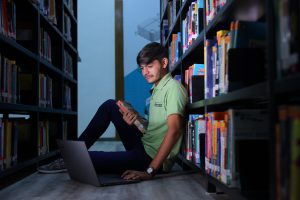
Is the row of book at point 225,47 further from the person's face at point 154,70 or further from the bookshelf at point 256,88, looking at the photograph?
the person's face at point 154,70

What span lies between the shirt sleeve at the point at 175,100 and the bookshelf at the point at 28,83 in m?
0.83

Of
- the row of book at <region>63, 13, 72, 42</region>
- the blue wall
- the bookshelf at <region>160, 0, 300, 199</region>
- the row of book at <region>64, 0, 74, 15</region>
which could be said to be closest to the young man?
the bookshelf at <region>160, 0, 300, 199</region>

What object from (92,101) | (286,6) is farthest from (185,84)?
(92,101)

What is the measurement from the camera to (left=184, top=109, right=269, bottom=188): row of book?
1310mm

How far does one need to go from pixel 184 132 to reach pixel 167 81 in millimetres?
392

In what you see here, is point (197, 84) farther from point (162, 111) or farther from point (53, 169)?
point (53, 169)

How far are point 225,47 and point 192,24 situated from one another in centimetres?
88

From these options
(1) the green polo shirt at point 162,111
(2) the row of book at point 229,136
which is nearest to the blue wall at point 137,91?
(1) the green polo shirt at point 162,111

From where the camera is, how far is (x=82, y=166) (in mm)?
2066

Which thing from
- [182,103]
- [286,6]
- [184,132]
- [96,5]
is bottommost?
[184,132]

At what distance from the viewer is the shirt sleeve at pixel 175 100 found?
218 cm

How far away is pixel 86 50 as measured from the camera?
5.95 meters

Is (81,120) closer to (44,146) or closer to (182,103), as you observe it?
(44,146)

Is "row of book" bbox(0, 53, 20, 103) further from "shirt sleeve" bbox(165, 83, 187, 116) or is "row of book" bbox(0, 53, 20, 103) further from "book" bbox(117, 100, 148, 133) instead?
"shirt sleeve" bbox(165, 83, 187, 116)
